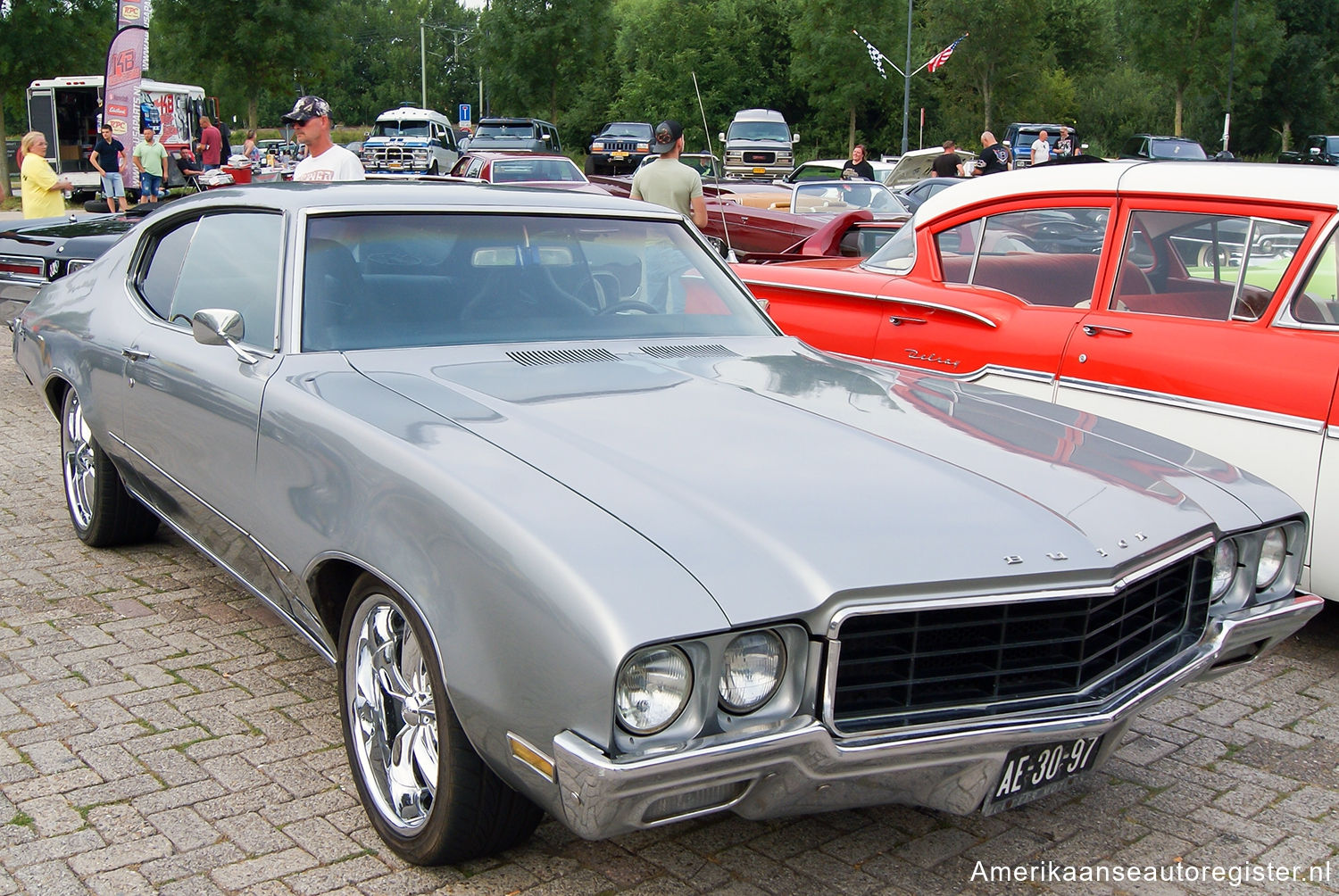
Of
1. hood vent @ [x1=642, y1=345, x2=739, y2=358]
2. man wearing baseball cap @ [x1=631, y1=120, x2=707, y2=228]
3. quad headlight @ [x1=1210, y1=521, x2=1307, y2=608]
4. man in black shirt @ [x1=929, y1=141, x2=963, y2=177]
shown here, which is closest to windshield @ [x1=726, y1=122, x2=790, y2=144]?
man in black shirt @ [x1=929, y1=141, x2=963, y2=177]

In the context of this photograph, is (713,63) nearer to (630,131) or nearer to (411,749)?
(630,131)

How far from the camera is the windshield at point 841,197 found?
14.9 metres

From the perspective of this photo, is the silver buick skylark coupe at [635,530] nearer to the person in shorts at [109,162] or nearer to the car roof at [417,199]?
the car roof at [417,199]

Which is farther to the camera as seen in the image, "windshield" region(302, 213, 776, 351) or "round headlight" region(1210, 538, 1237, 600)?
"windshield" region(302, 213, 776, 351)

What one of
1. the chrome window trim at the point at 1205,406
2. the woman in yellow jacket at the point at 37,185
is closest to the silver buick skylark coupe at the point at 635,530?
the chrome window trim at the point at 1205,406

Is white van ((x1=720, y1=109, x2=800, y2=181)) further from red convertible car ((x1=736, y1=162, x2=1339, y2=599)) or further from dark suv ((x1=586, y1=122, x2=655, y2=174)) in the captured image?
red convertible car ((x1=736, y1=162, x2=1339, y2=599))

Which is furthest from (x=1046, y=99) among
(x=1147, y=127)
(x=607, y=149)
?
(x=607, y=149)

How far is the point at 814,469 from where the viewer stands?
2793 millimetres

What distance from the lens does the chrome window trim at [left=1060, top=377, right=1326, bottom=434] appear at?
411cm

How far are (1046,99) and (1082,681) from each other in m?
55.3

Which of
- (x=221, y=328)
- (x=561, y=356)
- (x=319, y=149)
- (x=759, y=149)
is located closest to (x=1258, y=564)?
(x=561, y=356)

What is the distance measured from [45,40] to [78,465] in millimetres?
29464

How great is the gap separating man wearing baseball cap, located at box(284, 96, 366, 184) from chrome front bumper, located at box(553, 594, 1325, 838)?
496 cm

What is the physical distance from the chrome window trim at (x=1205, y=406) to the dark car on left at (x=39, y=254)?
6510mm
